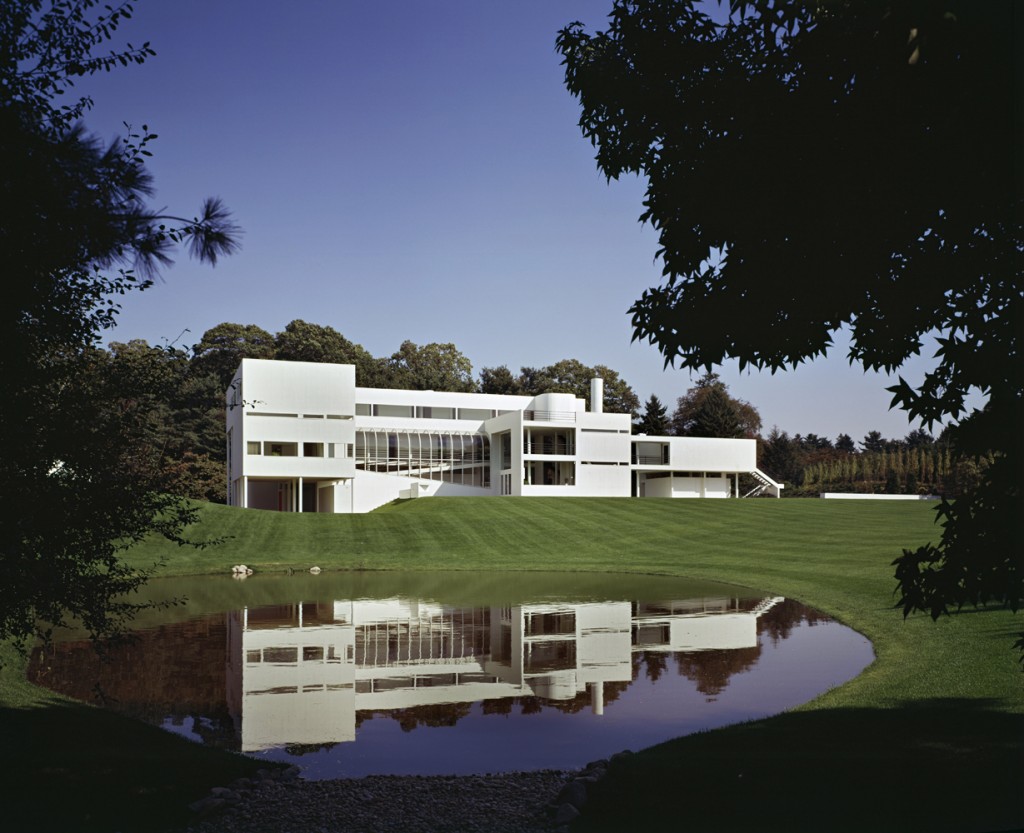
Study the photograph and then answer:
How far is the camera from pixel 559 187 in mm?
10555

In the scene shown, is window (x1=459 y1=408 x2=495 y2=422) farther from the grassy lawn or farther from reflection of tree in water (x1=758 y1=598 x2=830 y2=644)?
reflection of tree in water (x1=758 y1=598 x2=830 y2=644)

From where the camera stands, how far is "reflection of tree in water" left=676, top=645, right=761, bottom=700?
35.2 feet

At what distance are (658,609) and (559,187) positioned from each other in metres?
9.40

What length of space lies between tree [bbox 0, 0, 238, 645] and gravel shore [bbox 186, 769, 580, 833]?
5.04 ft

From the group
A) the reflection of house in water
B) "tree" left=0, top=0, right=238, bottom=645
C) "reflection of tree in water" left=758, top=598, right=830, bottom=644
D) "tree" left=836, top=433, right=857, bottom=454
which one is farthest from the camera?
"tree" left=836, top=433, right=857, bottom=454

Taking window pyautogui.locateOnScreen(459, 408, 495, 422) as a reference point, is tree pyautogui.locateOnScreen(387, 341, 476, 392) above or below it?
above

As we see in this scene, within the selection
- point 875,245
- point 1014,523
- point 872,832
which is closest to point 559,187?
point 875,245

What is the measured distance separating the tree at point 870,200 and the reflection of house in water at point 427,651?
498 cm

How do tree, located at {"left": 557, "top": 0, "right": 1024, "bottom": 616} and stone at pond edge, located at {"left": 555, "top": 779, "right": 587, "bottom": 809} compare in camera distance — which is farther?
stone at pond edge, located at {"left": 555, "top": 779, "right": 587, "bottom": 809}

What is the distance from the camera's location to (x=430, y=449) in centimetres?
5325

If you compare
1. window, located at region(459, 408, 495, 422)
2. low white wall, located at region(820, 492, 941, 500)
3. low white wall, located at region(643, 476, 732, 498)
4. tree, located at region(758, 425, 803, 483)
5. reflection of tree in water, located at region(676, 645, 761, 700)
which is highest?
window, located at region(459, 408, 495, 422)

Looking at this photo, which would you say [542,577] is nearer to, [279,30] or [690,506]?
[279,30]

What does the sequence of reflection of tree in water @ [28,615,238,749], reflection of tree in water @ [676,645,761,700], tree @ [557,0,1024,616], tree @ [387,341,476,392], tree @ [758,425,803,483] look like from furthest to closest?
tree @ [387,341,476,392] → tree @ [758,425,803,483] → reflection of tree in water @ [676,645,761,700] → reflection of tree in water @ [28,615,238,749] → tree @ [557,0,1024,616]

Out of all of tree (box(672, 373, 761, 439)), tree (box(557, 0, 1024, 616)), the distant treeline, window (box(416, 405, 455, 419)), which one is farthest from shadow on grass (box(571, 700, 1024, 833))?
tree (box(672, 373, 761, 439))
